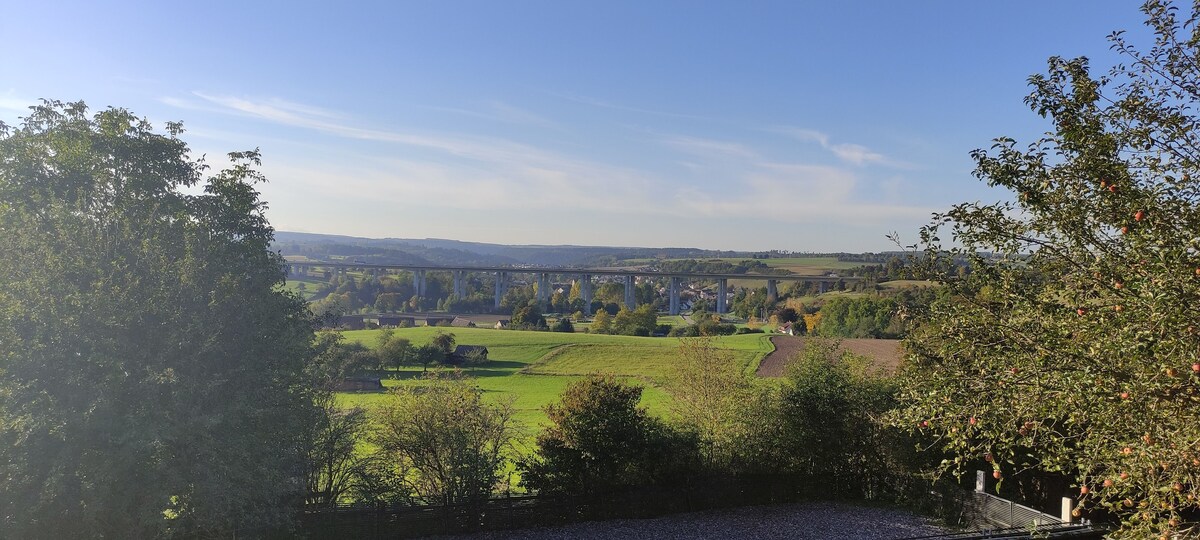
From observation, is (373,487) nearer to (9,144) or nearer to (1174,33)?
(9,144)

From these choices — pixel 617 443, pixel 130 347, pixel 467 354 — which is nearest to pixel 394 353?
pixel 467 354

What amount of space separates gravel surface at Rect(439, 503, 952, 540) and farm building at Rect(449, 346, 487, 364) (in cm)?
3158

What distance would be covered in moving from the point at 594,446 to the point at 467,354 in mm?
32730

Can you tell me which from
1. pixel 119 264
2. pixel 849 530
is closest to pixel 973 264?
pixel 849 530

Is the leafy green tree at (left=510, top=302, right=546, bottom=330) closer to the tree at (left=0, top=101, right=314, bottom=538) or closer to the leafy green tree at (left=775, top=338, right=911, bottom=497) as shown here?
the leafy green tree at (left=775, top=338, right=911, bottom=497)

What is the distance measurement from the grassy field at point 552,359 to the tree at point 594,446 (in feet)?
37.1

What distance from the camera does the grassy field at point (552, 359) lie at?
35272 mm

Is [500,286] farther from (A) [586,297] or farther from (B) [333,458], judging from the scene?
(B) [333,458]

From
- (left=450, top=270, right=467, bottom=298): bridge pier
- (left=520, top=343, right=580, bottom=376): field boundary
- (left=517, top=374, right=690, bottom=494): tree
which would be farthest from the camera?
(left=450, top=270, right=467, bottom=298): bridge pier

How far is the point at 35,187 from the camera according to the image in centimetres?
1159

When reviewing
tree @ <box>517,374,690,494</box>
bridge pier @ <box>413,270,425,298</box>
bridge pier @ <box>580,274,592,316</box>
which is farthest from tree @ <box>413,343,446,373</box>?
bridge pier @ <box>413,270,425,298</box>

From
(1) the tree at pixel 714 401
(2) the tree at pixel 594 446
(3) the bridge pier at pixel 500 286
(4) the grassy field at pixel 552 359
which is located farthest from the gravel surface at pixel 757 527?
(3) the bridge pier at pixel 500 286

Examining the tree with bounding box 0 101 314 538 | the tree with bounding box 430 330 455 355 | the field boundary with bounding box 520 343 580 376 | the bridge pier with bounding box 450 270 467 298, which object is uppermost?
the tree with bounding box 0 101 314 538

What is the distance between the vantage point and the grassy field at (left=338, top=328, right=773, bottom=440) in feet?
116
